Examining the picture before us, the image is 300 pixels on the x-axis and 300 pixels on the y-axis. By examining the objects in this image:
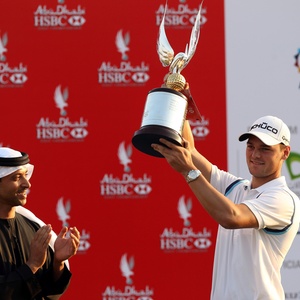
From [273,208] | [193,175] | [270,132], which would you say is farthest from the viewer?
[270,132]

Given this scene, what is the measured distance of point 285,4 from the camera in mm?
5648

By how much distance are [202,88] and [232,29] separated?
43cm

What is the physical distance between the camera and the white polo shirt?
3.67 m

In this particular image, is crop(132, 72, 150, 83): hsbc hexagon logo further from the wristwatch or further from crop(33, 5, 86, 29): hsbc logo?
the wristwatch

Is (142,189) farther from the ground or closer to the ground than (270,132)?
closer to the ground

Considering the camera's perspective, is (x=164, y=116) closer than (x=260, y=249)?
Yes

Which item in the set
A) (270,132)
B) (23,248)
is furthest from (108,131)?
(270,132)

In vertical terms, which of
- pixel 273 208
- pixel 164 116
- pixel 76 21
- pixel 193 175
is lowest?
pixel 273 208

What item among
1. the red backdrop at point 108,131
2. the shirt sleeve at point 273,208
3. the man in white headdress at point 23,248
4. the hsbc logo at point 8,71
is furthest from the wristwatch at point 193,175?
the hsbc logo at point 8,71

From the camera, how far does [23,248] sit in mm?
4012

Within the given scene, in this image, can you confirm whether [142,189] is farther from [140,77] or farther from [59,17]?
[59,17]

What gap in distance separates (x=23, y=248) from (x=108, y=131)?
173 centimetres

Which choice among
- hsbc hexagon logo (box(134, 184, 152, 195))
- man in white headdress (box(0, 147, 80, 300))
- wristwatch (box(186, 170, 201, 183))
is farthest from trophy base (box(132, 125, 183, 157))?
hsbc hexagon logo (box(134, 184, 152, 195))

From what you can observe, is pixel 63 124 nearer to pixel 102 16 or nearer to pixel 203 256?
pixel 102 16
